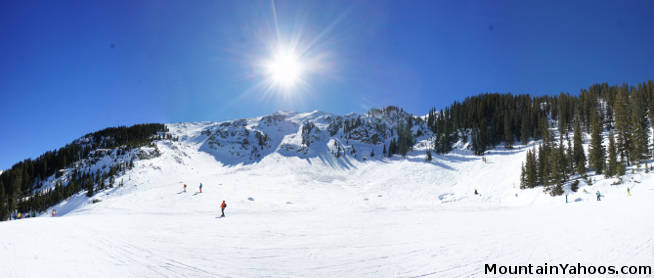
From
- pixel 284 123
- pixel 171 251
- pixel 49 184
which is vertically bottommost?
pixel 49 184

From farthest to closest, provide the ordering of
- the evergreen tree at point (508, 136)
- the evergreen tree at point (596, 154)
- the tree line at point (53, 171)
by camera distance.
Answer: the evergreen tree at point (508, 136), the tree line at point (53, 171), the evergreen tree at point (596, 154)

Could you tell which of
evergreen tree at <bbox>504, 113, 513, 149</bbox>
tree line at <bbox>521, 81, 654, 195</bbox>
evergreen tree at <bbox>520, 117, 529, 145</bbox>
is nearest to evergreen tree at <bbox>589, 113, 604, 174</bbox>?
tree line at <bbox>521, 81, 654, 195</bbox>

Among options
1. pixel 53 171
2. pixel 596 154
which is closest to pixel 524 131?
pixel 596 154

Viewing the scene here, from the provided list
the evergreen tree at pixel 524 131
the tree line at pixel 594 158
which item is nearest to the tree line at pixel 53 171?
the tree line at pixel 594 158

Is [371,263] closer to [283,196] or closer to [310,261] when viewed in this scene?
[310,261]

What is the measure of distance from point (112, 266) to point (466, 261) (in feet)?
40.3

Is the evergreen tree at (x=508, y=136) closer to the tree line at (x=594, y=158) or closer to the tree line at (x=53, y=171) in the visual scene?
the tree line at (x=594, y=158)

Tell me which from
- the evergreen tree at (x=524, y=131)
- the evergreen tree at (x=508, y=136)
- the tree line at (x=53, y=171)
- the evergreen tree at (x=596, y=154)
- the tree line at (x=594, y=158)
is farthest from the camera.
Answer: the evergreen tree at (x=508, y=136)

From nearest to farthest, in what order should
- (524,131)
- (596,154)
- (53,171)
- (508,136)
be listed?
(596,154) → (524,131) → (508,136) → (53,171)

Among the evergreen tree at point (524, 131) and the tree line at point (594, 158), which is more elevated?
the evergreen tree at point (524, 131)

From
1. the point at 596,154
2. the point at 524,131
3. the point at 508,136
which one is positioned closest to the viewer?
the point at 596,154

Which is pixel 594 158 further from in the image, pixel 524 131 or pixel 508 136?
pixel 524 131

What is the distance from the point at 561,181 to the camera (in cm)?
3294

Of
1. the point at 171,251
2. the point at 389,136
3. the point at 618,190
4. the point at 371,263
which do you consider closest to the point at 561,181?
the point at 618,190
